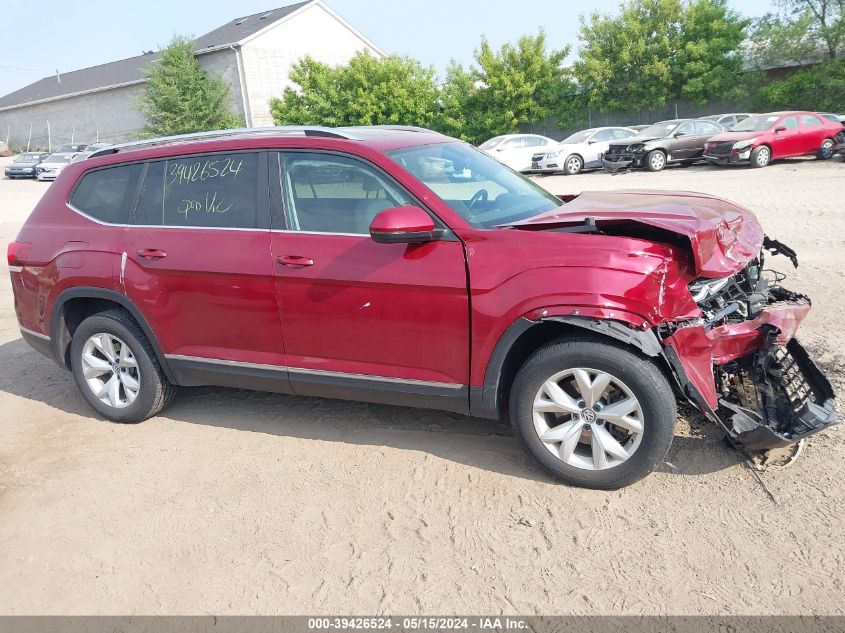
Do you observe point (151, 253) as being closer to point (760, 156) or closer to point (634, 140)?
point (760, 156)

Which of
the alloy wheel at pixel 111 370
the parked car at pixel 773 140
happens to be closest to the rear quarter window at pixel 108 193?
the alloy wheel at pixel 111 370

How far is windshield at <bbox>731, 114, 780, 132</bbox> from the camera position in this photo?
64.2 feet

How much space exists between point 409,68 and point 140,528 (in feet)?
106

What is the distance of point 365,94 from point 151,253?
29.6m

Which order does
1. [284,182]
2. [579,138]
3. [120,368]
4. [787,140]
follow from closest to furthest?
[284,182], [120,368], [787,140], [579,138]

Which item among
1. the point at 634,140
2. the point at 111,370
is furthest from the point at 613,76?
the point at 111,370

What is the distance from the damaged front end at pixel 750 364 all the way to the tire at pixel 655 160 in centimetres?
1733

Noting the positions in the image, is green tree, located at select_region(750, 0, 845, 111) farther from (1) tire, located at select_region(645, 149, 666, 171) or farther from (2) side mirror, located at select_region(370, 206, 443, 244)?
(2) side mirror, located at select_region(370, 206, 443, 244)

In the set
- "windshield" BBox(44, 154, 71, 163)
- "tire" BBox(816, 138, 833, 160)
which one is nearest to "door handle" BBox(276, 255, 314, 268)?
"tire" BBox(816, 138, 833, 160)

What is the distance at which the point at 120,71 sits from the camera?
51.2 m

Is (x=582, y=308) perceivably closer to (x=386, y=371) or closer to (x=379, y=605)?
(x=386, y=371)

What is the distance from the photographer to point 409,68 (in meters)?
33.1

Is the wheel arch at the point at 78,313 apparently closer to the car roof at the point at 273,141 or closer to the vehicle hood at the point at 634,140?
the car roof at the point at 273,141

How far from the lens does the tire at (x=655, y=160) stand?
20391 mm
